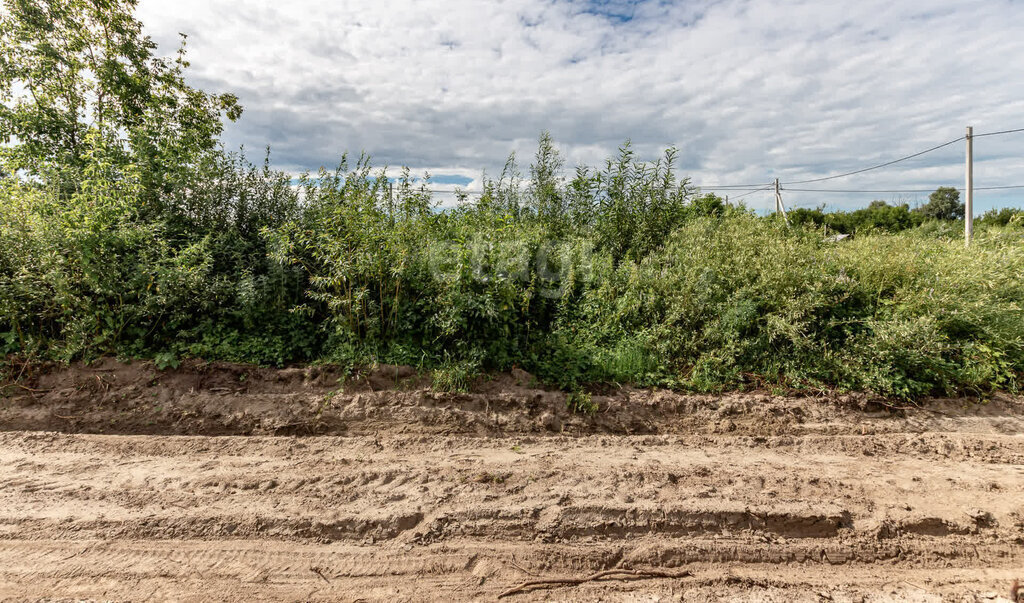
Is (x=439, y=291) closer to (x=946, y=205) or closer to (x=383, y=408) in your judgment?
(x=383, y=408)

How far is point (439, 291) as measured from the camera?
197 inches

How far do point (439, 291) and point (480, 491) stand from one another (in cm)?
241

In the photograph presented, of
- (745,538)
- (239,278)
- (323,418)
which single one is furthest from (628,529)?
(239,278)

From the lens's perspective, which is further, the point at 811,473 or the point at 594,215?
the point at 594,215

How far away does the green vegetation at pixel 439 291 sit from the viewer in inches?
187

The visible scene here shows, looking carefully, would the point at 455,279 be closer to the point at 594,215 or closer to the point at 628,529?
the point at 628,529

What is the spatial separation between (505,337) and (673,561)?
2797mm

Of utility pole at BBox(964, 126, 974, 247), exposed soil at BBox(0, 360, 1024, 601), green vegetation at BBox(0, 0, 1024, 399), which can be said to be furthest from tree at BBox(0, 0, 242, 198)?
utility pole at BBox(964, 126, 974, 247)

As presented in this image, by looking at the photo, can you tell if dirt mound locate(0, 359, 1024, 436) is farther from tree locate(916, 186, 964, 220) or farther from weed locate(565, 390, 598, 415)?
tree locate(916, 186, 964, 220)

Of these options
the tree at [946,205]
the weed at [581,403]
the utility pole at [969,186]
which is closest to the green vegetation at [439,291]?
the weed at [581,403]

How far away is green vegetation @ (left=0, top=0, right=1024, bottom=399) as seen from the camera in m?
4.75

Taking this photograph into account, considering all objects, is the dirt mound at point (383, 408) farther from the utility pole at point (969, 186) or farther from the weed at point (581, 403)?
the utility pole at point (969, 186)

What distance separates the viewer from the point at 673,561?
106 inches

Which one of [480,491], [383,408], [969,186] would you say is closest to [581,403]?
[480,491]
